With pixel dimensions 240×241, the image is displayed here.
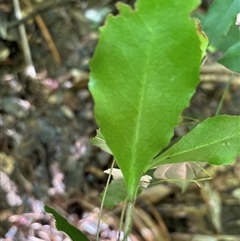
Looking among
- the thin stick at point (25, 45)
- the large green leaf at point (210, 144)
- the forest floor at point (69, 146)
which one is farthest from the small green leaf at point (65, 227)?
the thin stick at point (25, 45)

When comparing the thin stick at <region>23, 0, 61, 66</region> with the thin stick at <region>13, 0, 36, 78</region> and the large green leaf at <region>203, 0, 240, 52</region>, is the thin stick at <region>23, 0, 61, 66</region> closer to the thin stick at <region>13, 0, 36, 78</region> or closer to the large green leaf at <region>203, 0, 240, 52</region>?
the thin stick at <region>13, 0, 36, 78</region>

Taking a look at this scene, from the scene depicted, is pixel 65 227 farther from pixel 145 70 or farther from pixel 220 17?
pixel 220 17

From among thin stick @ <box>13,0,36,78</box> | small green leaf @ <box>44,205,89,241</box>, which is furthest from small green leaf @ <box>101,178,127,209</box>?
thin stick @ <box>13,0,36,78</box>

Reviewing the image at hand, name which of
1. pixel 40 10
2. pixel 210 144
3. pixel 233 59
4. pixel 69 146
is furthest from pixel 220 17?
pixel 40 10

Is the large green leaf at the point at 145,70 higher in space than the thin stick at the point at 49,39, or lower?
higher

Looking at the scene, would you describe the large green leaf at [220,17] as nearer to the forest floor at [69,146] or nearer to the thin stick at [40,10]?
the forest floor at [69,146]

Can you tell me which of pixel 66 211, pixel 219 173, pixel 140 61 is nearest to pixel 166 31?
pixel 140 61

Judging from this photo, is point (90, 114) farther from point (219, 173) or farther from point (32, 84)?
point (219, 173)
